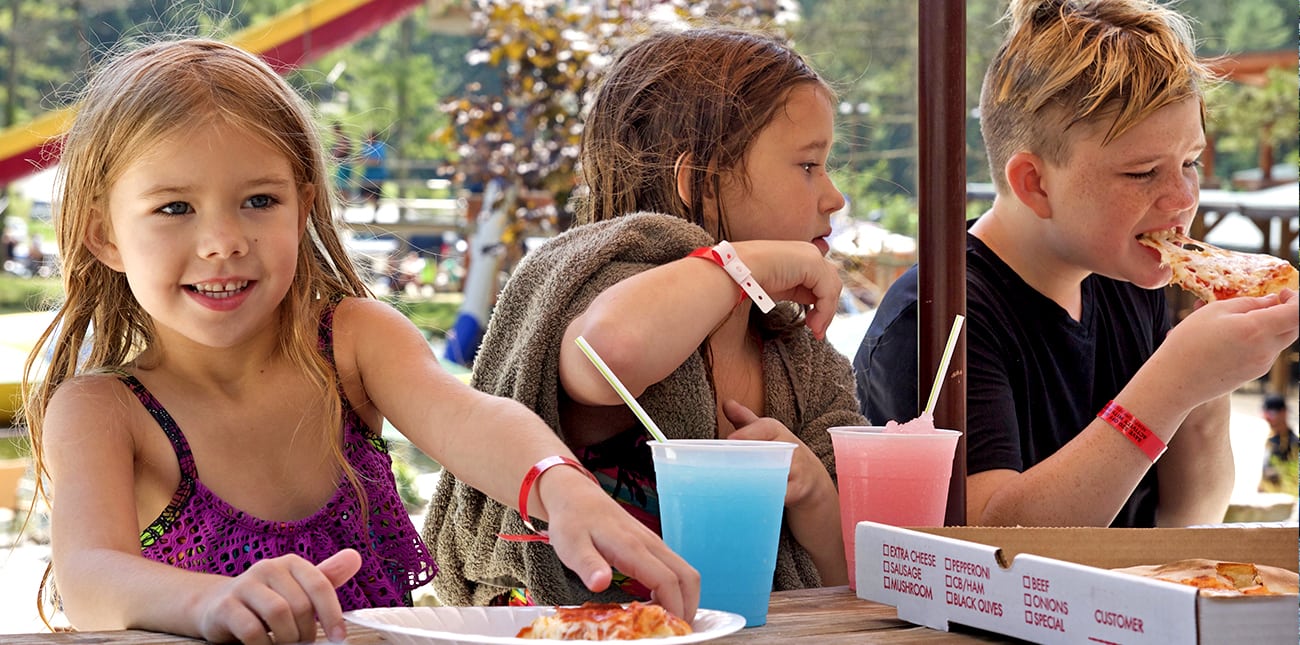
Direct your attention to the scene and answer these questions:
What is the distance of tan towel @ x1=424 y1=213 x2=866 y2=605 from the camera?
1.52 meters

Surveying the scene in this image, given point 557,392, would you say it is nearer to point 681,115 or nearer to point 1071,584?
point 681,115

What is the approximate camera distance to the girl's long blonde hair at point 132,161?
1504 millimetres

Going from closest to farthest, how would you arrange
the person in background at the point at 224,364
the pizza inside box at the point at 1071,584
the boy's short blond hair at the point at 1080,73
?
the pizza inside box at the point at 1071,584
the person in background at the point at 224,364
the boy's short blond hair at the point at 1080,73

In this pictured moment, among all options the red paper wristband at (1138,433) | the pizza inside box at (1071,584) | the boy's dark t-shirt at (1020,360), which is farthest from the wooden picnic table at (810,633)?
the boy's dark t-shirt at (1020,360)

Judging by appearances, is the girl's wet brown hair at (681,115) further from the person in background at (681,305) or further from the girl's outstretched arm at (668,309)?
the girl's outstretched arm at (668,309)

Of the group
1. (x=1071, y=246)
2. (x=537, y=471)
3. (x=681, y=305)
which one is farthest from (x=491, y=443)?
(x=1071, y=246)

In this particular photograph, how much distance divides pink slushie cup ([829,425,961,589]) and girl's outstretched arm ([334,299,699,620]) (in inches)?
11.4

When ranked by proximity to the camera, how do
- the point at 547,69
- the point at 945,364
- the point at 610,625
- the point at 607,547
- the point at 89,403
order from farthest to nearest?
1. the point at 547,69
2. the point at 89,403
3. the point at 945,364
4. the point at 607,547
5. the point at 610,625

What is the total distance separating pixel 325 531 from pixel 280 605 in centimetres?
64

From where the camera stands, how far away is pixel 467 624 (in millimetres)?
983

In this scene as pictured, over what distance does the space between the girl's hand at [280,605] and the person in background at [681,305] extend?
1.21ft

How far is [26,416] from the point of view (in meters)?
1.53

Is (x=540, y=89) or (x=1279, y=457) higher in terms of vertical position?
(x=540, y=89)

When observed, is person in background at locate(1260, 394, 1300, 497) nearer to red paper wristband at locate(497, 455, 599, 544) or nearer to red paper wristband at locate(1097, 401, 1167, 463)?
red paper wristband at locate(1097, 401, 1167, 463)
